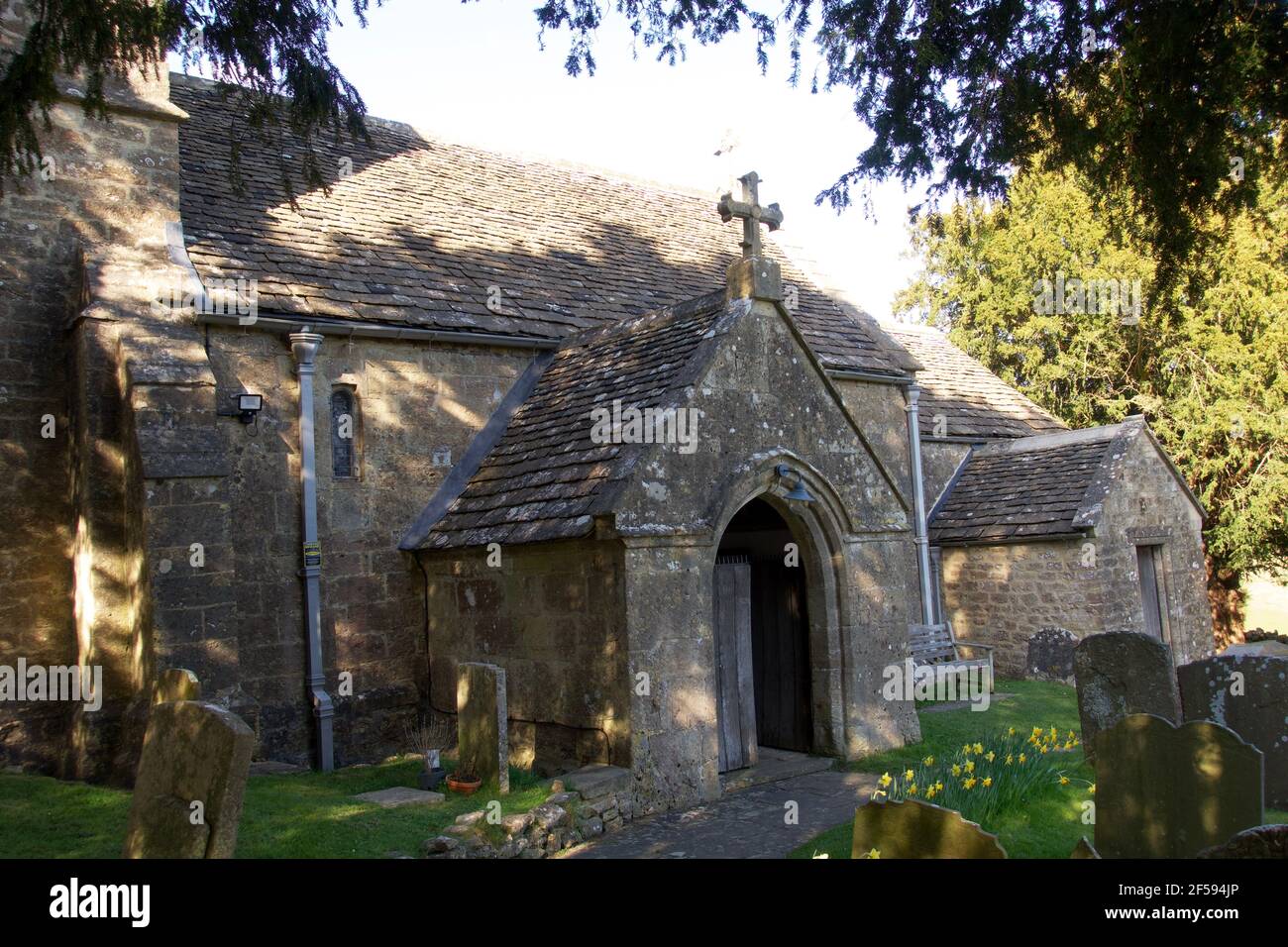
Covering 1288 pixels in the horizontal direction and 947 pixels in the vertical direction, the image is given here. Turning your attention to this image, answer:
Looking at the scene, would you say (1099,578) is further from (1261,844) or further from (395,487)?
(1261,844)

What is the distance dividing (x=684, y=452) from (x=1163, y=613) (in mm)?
12714

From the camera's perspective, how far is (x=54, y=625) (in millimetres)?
9367

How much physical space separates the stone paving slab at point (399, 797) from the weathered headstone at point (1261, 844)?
5.74m

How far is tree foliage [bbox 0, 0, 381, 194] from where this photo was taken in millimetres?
5824

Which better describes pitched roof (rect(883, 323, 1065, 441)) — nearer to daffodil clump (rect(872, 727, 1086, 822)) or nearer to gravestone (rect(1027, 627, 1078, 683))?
gravestone (rect(1027, 627, 1078, 683))

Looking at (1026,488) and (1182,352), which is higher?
(1182,352)

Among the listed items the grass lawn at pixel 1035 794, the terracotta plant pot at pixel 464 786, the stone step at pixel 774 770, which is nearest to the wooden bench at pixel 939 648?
the grass lawn at pixel 1035 794

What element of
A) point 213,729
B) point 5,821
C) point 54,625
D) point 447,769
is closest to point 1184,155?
point 213,729

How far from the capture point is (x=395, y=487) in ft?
36.7

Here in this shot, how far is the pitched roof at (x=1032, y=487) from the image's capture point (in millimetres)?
16438

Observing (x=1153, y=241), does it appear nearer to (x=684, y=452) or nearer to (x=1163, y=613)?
(x=684, y=452)

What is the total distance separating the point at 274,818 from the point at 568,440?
14.9ft

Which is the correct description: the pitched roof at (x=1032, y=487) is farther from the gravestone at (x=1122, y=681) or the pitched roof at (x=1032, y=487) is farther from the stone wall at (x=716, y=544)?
the gravestone at (x=1122, y=681)

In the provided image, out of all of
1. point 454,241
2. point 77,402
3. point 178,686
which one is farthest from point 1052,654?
point 77,402
